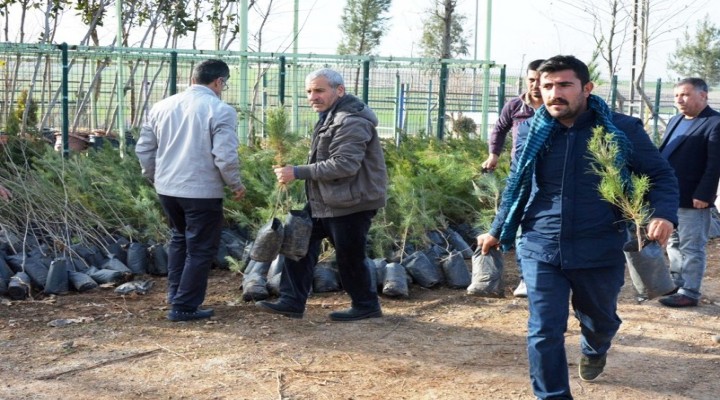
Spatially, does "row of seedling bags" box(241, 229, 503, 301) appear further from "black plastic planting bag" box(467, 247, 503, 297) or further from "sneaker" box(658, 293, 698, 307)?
"sneaker" box(658, 293, 698, 307)

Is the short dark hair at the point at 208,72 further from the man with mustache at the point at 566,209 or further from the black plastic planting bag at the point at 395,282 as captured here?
the man with mustache at the point at 566,209

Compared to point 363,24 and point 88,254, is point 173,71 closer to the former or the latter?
point 88,254

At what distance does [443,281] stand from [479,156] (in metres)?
2.12

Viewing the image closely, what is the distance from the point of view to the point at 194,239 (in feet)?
19.8

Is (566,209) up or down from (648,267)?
up

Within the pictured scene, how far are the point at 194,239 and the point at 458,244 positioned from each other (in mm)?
2759

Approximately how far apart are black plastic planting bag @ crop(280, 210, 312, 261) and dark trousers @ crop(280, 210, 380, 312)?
0.13 m

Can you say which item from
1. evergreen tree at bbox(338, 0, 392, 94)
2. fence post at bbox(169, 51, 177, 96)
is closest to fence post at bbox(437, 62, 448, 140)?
fence post at bbox(169, 51, 177, 96)

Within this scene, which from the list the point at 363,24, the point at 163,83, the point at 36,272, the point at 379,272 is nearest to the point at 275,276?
the point at 379,272

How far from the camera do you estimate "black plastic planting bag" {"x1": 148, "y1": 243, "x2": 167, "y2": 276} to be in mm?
7457

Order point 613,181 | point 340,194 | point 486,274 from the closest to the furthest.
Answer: point 613,181, point 340,194, point 486,274

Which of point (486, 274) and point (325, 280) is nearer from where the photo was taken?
point (486, 274)

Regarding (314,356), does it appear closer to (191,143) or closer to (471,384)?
(471,384)

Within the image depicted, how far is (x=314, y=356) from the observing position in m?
5.40
